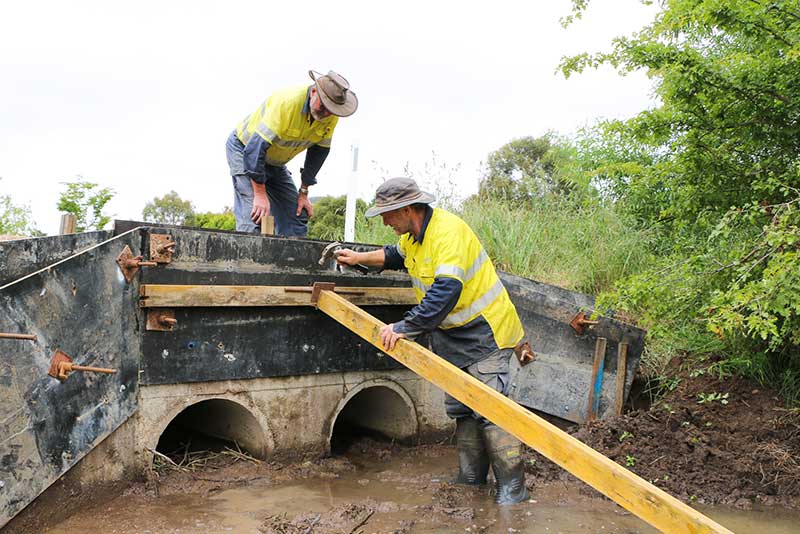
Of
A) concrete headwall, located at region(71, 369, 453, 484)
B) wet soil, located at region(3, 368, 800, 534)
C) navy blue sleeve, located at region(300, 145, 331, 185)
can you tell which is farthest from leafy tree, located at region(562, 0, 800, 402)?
navy blue sleeve, located at region(300, 145, 331, 185)

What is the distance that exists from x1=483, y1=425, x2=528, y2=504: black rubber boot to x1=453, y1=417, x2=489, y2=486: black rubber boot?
30 cm

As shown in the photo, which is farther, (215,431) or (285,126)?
(285,126)

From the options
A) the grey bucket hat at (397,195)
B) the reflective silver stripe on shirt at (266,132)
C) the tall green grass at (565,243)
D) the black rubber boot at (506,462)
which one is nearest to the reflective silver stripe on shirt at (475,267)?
the grey bucket hat at (397,195)

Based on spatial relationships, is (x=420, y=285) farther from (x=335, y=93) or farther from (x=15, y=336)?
(x=15, y=336)

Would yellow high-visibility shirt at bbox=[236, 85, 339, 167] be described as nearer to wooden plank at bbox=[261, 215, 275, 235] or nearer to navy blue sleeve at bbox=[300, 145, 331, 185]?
navy blue sleeve at bbox=[300, 145, 331, 185]

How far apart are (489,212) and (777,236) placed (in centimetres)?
524

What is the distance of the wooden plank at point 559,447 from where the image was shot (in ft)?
9.16

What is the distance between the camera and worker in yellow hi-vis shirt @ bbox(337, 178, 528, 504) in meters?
4.10

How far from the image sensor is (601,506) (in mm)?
4434

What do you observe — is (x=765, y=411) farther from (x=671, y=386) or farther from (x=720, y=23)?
(x=720, y=23)

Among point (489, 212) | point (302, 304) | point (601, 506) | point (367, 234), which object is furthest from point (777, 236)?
point (367, 234)

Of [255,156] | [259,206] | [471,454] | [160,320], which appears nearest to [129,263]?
[160,320]

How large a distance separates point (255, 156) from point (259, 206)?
16.3 inches

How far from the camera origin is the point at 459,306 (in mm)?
4379
